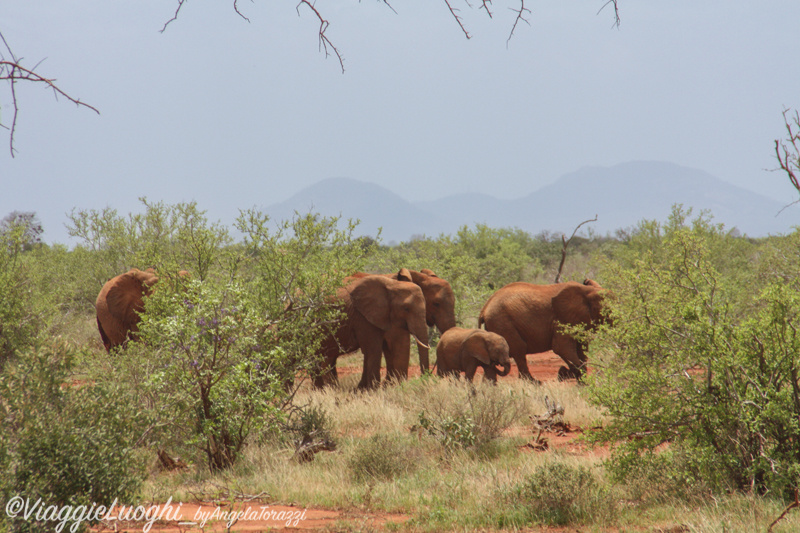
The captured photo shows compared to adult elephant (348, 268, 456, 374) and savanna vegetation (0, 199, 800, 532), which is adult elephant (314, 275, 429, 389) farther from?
savanna vegetation (0, 199, 800, 532)

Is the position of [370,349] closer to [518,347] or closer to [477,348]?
[477,348]

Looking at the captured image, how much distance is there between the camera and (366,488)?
661cm

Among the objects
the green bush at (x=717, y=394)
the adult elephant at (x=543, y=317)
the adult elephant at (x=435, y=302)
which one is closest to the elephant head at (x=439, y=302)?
the adult elephant at (x=435, y=302)

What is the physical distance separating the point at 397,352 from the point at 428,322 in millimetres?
1420

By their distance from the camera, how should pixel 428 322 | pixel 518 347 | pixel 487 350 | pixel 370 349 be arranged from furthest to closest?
1. pixel 428 322
2. pixel 518 347
3. pixel 370 349
4. pixel 487 350

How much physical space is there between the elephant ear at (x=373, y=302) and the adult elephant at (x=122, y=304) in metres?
4.32

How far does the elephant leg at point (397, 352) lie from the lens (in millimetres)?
13242

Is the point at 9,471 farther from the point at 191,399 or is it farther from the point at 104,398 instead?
the point at 191,399

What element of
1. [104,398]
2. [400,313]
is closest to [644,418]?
[104,398]

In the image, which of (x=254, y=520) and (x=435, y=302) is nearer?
(x=254, y=520)

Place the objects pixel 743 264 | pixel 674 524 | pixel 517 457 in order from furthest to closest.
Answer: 1. pixel 743 264
2. pixel 517 457
3. pixel 674 524

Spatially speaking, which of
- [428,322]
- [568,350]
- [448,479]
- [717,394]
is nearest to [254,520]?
[448,479]

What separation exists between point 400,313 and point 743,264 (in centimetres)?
1862

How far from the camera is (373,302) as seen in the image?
12.9 metres
